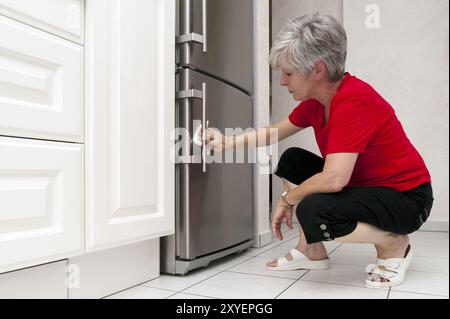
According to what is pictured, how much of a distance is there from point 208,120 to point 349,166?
1.94 ft

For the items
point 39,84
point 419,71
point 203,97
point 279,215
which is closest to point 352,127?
point 279,215

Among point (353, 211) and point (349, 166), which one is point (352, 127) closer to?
point (349, 166)

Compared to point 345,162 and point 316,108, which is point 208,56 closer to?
point 316,108

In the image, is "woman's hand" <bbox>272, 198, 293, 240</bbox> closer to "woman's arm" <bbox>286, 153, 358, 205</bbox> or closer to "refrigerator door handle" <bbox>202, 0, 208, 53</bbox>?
"woman's arm" <bbox>286, 153, 358, 205</bbox>

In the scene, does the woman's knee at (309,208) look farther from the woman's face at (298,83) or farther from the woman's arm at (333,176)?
the woman's face at (298,83)

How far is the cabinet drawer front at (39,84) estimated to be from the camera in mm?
847

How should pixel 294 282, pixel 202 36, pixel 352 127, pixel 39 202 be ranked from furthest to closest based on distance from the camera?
pixel 202 36
pixel 294 282
pixel 352 127
pixel 39 202

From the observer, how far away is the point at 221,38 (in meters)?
1.62

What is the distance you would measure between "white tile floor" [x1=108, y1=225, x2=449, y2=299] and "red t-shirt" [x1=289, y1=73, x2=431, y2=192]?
329 millimetres

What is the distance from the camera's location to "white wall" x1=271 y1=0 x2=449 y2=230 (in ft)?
8.43

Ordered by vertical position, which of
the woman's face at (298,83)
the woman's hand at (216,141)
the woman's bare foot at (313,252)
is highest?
the woman's face at (298,83)

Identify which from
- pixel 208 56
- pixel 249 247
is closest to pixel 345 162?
pixel 208 56

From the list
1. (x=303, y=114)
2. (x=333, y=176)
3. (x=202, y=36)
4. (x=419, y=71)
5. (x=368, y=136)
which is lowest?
(x=333, y=176)

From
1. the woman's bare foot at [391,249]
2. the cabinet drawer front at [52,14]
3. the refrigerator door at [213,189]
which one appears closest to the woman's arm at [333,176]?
the woman's bare foot at [391,249]
